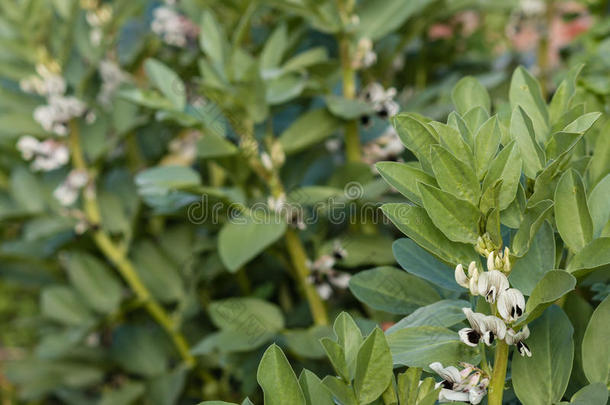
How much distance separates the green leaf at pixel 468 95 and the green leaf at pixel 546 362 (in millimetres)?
213

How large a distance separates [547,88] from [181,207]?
0.90 m

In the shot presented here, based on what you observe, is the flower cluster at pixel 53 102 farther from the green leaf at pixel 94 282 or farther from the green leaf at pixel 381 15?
the green leaf at pixel 381 15

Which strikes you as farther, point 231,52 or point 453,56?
point 453,56

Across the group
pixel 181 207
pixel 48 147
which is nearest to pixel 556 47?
pixel 181 207

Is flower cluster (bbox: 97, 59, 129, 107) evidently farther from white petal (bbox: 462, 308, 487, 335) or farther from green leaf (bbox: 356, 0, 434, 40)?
Answer: white petal (bbox: 462, 308, 487, 335)

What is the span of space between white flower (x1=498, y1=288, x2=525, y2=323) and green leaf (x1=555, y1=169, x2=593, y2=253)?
A: 7 centimetres

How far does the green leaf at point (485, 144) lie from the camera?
0.52 meters

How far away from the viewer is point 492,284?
1.63 ft

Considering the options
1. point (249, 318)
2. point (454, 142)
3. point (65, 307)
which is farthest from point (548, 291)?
point (65, 307)

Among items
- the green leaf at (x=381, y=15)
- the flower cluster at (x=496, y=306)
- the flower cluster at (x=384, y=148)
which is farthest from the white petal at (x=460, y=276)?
the green leaf at (x=381, y=15)

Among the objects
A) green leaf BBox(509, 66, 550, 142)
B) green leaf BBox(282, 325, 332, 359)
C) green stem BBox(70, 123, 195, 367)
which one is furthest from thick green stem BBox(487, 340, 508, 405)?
green stem BBox(70, 123, 195, 367)

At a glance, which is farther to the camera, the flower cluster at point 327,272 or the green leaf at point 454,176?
the flower cluster at point 327,272

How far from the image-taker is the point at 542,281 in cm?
48

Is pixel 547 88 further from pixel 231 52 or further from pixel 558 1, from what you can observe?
pixel 231 52
